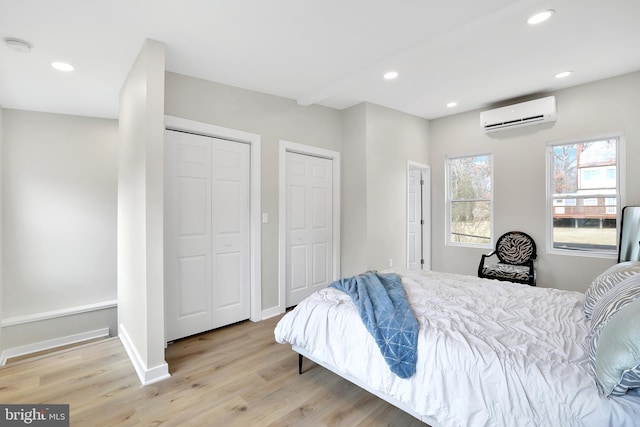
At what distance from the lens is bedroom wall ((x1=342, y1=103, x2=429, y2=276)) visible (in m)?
4.00

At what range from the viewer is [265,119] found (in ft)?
11.6

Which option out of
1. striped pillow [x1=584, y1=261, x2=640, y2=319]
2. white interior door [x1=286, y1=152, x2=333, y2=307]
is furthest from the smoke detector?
striped pillow [x1=584, y1=261, x2=640, y2=319]

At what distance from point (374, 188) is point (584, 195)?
2511 mm

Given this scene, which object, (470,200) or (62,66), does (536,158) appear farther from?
(62,66)

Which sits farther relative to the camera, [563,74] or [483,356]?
[563,74]

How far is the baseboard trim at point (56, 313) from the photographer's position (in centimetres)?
363

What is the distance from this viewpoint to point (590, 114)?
349cm

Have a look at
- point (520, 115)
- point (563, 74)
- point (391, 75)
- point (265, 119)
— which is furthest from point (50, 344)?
point (563, 74)

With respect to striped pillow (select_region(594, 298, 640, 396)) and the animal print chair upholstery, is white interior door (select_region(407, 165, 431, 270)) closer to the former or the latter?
the animal print chair upholstery

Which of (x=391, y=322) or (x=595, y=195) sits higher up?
(x=595, y=195)

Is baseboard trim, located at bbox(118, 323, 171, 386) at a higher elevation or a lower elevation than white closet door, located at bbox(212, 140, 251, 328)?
lower

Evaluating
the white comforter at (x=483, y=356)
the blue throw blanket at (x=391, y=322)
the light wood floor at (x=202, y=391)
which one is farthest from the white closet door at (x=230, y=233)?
the blue throw blanket at (x=391, y=322)

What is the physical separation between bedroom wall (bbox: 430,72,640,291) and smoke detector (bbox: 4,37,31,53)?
4.84m

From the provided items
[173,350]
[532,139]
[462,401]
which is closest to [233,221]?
[173,350]
